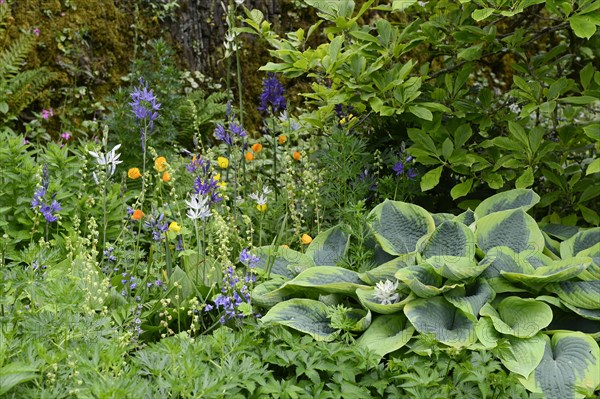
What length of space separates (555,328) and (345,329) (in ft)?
2.88

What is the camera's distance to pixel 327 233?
332 cm

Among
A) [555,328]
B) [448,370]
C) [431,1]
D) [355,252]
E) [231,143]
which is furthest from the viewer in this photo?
[431,1]

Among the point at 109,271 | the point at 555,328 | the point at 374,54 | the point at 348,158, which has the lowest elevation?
the point at 555,328

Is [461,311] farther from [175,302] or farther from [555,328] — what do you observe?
[175,302]

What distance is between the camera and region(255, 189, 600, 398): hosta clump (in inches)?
102

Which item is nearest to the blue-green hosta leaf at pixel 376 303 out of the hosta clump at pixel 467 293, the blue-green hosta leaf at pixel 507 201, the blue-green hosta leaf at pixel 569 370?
the hosta clump at pixel 467 293

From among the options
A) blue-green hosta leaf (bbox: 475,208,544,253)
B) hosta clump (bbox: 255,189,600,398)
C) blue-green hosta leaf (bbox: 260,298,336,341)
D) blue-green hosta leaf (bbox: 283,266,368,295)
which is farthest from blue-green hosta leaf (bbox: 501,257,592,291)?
blue-green hosta leaf (bbox: 260,298,336,341)

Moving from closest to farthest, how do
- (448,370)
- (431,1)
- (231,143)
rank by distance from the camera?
1. (448,370)
2. (231,143)
3. (431,1)

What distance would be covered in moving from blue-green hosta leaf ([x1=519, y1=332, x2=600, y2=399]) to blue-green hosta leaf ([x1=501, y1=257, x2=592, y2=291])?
217 millimetres

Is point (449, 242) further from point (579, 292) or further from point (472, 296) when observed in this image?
point (579, 292)

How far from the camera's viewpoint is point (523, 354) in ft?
8.45

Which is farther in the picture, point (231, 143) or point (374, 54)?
point (374, 54)

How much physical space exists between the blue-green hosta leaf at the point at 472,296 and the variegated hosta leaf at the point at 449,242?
153 mm

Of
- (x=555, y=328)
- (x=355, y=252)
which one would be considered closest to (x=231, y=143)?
(x=355, y=252)
